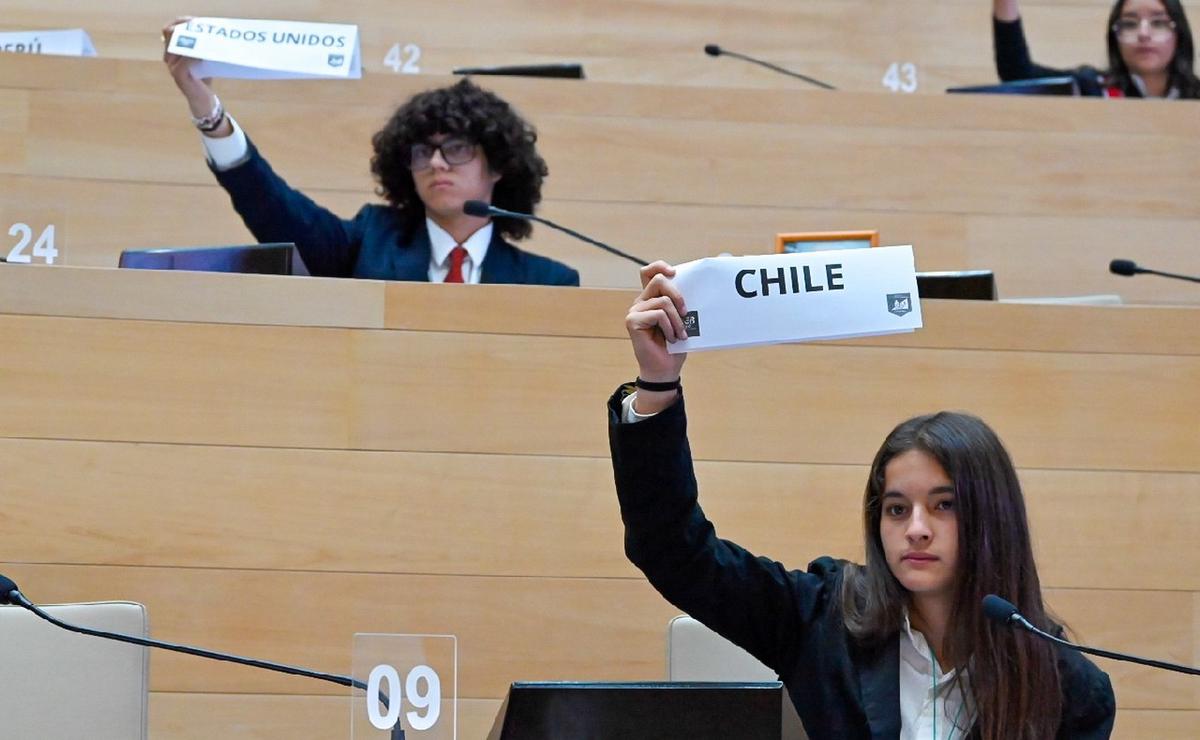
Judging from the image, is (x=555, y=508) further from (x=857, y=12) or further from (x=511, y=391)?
(x=857, y=12)

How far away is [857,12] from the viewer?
5152mm

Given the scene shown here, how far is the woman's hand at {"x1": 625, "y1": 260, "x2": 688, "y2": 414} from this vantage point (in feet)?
5.64

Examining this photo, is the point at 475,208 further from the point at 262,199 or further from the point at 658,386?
the point at 658,386

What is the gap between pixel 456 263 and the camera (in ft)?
11.2


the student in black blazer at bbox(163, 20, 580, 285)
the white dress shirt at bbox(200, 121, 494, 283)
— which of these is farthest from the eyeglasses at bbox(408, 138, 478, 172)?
the white dress shirt at bbox(200, 121, 494, 283)

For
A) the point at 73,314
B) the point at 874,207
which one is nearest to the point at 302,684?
the point at 73,314

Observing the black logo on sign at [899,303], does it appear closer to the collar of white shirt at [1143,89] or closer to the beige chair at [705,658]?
the beige chair at [705,658]

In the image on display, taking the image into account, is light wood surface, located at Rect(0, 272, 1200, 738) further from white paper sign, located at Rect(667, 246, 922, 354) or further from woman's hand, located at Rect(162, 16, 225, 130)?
white paper sign, located at Rect(667, 246, 922, 354)

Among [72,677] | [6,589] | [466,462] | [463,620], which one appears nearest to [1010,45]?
[466,462]

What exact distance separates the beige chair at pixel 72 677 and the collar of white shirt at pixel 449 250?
1.40 metres

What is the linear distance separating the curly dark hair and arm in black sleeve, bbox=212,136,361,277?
0.51 ft

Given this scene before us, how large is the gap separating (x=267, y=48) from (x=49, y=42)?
1533 mm

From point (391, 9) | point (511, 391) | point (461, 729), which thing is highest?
point (391, 9)

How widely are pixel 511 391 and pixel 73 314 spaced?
689 millimetres
